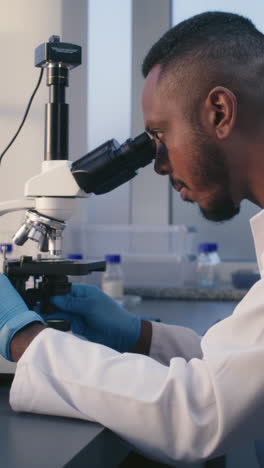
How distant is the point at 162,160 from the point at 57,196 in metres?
0.24

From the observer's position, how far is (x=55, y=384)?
0.88 m

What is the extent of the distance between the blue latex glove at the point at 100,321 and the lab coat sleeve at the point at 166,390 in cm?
39

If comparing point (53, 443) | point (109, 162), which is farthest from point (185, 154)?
point (53, 443)

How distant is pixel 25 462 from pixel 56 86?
79cm

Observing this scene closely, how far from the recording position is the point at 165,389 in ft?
2.74

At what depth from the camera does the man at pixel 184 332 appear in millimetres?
820

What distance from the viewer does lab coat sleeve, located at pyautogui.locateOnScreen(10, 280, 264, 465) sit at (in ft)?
2.66

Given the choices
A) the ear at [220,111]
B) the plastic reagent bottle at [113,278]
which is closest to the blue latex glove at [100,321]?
the ear at [220,111]

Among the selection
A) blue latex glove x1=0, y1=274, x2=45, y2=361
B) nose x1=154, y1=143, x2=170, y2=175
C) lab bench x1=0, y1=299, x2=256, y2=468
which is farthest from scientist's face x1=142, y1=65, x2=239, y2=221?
lab bench x1=0, y1=299, x2=256, y2=468

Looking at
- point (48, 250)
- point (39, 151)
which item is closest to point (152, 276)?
point (39, 151)

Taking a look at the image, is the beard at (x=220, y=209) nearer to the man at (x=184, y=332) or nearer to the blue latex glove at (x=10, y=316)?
the man at (x=184, y=332)

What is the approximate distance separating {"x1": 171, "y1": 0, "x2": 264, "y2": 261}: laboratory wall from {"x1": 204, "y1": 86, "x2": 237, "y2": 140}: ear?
66.0 inches

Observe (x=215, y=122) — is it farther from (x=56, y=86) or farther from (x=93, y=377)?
(x=93, y=377)

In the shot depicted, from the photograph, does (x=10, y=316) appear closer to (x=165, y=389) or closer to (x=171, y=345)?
(x=165, y=389)
